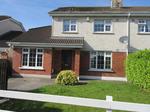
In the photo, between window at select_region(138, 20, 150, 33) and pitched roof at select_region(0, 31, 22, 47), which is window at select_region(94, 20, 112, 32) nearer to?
window at select_region(138, 20, 150, 33)

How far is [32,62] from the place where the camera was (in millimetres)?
26344

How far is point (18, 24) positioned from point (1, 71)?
89.8 feet

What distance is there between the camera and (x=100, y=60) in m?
26.2

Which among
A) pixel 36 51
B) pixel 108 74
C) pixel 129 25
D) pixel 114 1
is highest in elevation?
pixel 114 1

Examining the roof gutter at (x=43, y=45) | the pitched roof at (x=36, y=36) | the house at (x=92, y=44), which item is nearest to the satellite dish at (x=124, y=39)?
the house at (x=92, y=44)

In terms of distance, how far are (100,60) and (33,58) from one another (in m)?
5.90

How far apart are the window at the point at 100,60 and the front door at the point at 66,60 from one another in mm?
2049

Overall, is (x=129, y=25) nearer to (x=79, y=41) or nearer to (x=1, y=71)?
(x=79, y=41)

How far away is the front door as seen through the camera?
27.2 meters

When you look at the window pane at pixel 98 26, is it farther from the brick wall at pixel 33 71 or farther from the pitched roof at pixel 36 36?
the brick wall at pixel 33 71

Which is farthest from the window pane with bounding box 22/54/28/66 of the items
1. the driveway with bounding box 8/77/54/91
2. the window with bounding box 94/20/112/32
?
the window with bounding box 94/20/112/32

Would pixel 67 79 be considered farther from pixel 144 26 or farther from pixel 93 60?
pixel 144 26

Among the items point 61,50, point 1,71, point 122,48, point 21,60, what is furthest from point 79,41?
point 1,71

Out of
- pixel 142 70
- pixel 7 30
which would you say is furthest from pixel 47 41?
pixel 7 30
